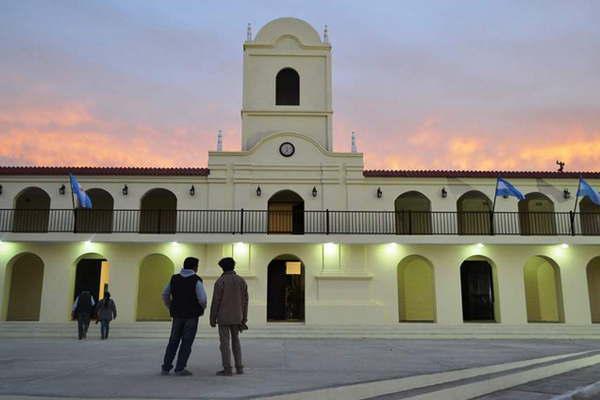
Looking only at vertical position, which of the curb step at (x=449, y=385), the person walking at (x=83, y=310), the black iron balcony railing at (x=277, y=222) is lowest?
the curb step at (x=449, y=385)

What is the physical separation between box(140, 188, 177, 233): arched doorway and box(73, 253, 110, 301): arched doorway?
2.41m

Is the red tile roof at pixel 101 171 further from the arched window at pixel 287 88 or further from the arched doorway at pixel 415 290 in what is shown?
the arched doorway at pixel 415 290

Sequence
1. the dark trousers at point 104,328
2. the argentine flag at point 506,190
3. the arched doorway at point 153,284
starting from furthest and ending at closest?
the arched doorway at point 153,284 < the argentine flag at point 506,190 < the dark trousers at point 104,328

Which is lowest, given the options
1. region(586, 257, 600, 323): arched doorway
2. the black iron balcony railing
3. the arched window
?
region(586, 257, 600, 323): arched doorway

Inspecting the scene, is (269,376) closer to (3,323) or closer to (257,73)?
(3,323)

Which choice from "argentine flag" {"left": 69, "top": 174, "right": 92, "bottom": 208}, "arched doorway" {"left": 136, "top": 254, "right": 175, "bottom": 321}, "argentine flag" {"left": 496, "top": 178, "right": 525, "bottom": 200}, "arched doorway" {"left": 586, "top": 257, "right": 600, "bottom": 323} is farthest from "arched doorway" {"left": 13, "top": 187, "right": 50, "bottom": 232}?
"arched doorway" {"left": 586, "top": 257, "right": 600, "bottom": 323}

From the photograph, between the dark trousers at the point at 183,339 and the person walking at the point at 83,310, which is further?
the person walking at the point at 83,310

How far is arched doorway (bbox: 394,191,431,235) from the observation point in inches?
900

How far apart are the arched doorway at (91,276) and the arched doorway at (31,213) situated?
6.99 ft

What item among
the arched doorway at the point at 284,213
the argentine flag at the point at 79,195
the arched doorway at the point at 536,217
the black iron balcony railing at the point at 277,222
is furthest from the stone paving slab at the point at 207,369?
the arched doorway at the point at 536,217

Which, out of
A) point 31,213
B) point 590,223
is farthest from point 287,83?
point 590,223

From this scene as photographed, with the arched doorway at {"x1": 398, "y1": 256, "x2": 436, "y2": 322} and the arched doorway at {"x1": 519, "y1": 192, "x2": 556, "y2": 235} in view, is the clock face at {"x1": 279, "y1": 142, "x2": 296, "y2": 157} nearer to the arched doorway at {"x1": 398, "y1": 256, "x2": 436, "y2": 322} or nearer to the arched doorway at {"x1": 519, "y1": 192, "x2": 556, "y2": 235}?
the arched doorway at {"x1": 398, "y1": 256, "x2": 436, "y2": 322}

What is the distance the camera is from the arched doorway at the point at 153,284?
23.2 meters

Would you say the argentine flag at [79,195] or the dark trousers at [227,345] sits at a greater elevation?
the argentine flag at [79,195]
